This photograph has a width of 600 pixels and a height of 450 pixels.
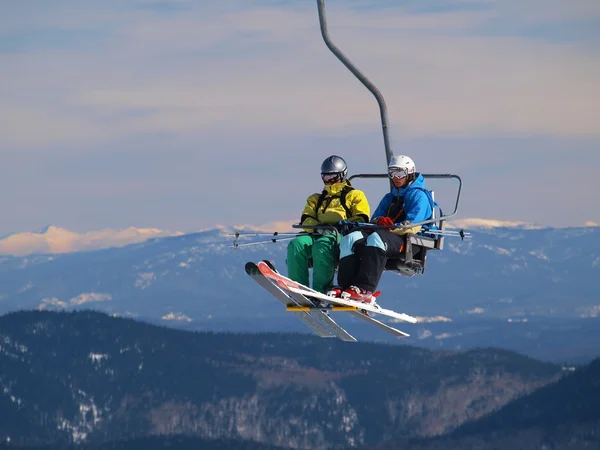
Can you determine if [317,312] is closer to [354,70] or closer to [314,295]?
[314,295]

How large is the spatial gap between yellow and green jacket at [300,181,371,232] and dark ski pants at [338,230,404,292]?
45 cm

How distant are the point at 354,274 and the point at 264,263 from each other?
265 cm

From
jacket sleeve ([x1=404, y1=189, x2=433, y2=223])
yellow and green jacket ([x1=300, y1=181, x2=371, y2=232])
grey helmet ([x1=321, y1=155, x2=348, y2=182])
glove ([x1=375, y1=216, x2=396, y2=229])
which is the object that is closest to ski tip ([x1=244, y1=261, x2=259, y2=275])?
yellow and green jacket ([x1=300, y1=181, x2=371, y2=232])

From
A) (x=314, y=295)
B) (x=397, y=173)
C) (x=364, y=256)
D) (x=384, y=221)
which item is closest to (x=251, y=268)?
(x=314, y=295)

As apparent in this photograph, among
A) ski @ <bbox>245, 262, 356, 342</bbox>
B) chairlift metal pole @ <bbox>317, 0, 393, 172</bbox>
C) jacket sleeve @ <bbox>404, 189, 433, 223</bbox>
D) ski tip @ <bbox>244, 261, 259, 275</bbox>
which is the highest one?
chairlift metal pole @ <bbox>317, 0, 393, 172</bbox>

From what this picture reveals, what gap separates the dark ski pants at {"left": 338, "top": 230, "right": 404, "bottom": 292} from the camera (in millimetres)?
26188

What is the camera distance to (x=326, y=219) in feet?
87.7

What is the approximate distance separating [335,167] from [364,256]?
1.96m

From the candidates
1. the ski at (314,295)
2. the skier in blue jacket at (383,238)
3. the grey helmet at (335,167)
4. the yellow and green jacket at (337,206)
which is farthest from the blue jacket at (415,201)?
the ski at (314,295)

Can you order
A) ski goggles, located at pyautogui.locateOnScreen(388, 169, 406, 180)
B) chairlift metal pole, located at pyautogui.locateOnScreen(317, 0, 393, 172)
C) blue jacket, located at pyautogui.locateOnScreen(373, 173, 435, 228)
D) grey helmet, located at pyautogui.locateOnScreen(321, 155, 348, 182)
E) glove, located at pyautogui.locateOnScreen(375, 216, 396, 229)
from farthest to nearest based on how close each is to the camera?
ski goggles, located at pyautogui.locateOnScreen(388, 169, 406, 180) → blue jacket, located at pyautogui.locateOnScreen(373, 173, 435, 228) → glove, located at pyautogui.locateOnScreen(375, 216, 396, 229) → grey helmet, located at pyautogui.locateOnScreen(321, 155, 348, 182) → chairlift metal pole, located at pyautogui.locateOnScreen(317, 0, 393, 172)

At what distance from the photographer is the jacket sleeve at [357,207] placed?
87.0ft

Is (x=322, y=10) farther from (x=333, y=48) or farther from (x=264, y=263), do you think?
(x=264, y=263)

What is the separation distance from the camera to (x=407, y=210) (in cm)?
2716

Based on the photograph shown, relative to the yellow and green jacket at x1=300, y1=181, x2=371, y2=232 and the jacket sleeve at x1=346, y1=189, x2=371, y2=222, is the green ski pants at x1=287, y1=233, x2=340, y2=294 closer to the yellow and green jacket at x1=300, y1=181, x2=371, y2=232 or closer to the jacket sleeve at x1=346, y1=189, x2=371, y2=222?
the yellow and green jacket at x1=300, y1=181, x2=371, y2=232
